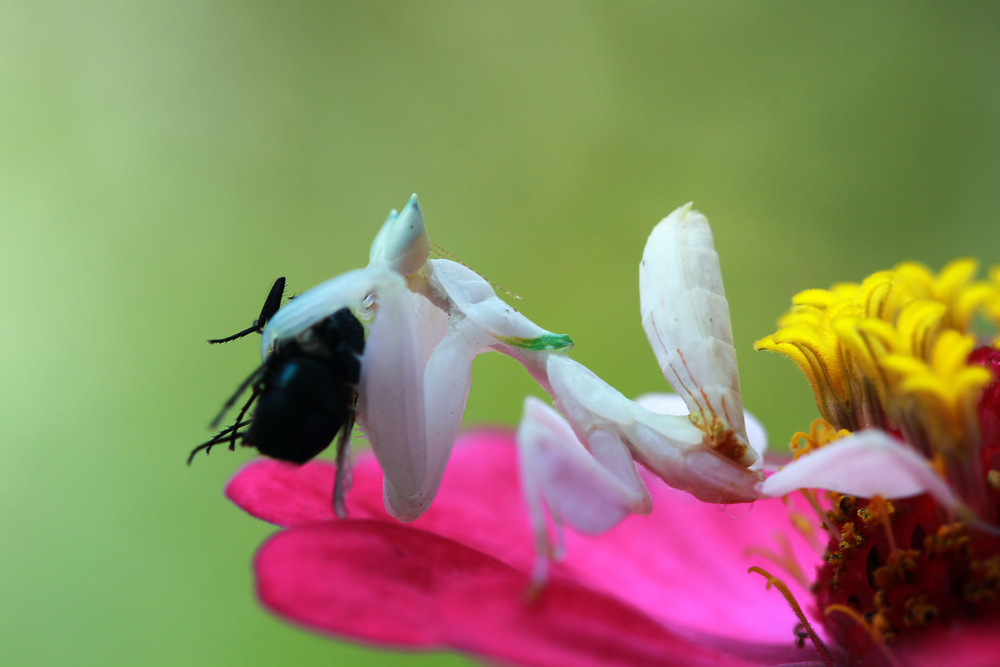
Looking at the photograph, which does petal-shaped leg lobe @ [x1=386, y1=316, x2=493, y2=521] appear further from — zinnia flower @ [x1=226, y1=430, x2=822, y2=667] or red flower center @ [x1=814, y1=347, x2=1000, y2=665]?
red flower center @ [x1=814, y1=347, x2=1000, y2=665]

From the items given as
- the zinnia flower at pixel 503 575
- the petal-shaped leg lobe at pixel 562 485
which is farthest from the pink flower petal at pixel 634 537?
the petal-shaped leg lobe at pixel 562 485

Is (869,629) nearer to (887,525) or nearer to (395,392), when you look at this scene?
(887,525)

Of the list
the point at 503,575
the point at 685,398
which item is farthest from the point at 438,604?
the point at 685,398

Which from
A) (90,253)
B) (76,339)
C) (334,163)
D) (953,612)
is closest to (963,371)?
(953,612)

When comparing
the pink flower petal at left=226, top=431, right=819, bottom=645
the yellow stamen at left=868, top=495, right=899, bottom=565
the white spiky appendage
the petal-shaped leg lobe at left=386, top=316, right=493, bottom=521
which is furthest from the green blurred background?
the yellow stamen at left=868, top=495, right=899, bottom=565

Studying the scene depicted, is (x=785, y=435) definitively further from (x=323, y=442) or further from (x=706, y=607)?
(x=323, y=442)

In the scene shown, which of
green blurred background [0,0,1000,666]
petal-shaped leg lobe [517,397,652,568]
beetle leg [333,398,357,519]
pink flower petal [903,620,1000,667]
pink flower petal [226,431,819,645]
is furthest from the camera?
green blurred background [0,0,1000,666]
